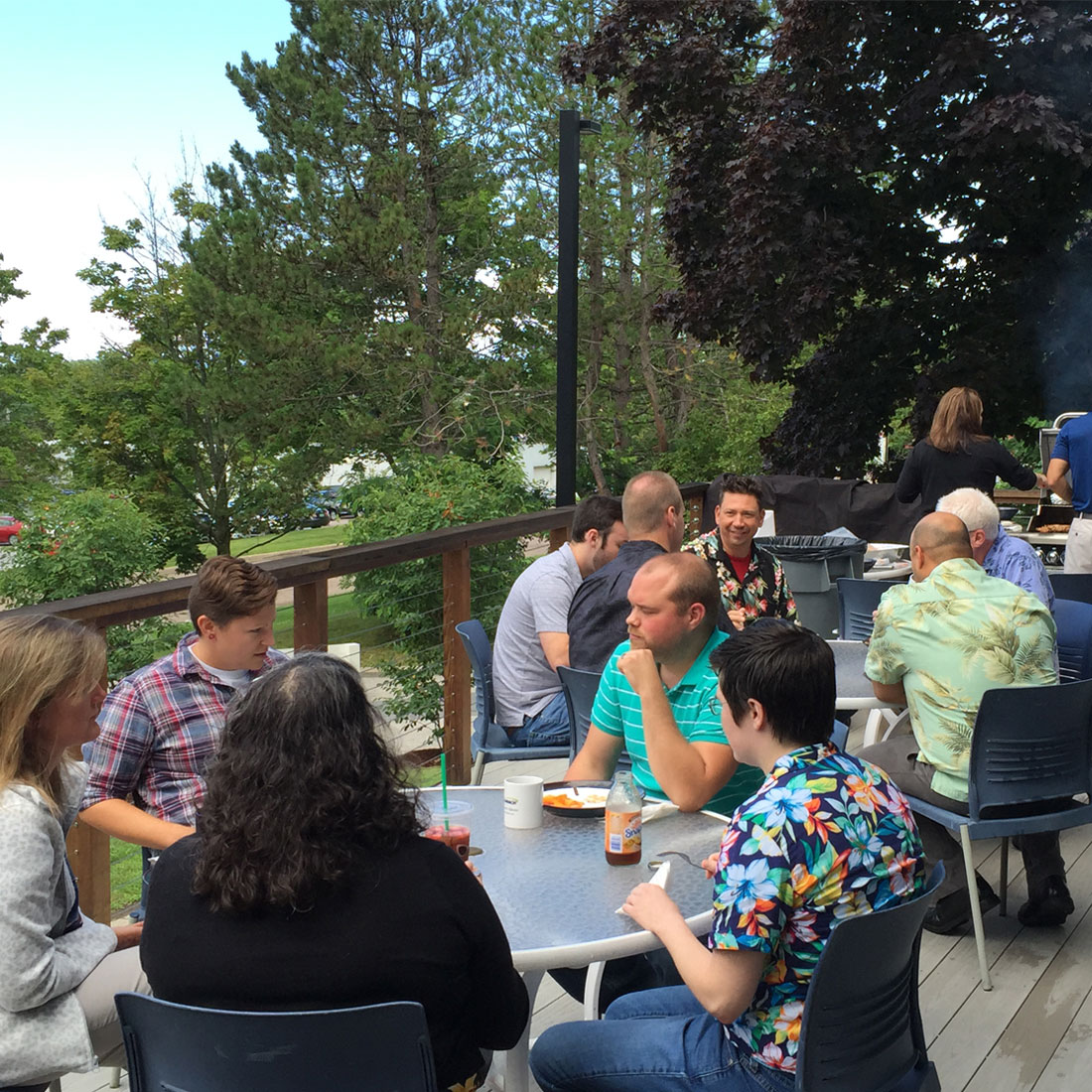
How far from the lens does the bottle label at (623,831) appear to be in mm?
2492

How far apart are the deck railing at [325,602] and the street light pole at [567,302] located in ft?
3.54

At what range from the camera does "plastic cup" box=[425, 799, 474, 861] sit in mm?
2414

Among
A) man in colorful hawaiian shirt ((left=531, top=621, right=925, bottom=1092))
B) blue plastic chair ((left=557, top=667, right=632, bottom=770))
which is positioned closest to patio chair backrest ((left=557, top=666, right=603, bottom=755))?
blue plastic chair ((left=557, top=667, right=632, bottom=770))

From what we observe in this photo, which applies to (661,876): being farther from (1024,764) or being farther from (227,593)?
(1024,764)

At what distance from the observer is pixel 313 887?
167 centimetres

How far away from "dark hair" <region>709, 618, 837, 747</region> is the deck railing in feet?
5.00

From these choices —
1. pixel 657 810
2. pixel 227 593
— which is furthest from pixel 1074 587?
pixel 227 593

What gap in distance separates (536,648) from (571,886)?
2.44m

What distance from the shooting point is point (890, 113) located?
1128cm

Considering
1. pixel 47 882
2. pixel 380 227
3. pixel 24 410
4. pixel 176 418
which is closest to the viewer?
pixel 47 882

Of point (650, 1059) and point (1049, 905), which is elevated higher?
point (650, 1059)

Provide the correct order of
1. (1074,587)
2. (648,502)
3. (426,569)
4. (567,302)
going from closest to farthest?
(648,502) < (1074,587) < (567,302) < (426,569)

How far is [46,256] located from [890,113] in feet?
69.0

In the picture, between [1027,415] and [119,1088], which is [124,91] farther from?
[119,1088]
